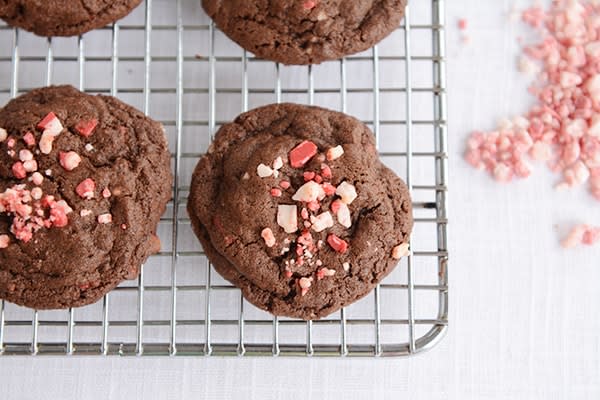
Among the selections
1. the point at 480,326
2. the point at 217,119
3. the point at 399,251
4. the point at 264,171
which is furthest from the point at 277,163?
the point at 480,326

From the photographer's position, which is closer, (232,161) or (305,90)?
(232,161)

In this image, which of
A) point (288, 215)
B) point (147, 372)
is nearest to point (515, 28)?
point (288, 215)

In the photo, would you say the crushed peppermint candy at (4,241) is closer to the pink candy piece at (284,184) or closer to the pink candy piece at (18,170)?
the pink candy piece at (18,170)

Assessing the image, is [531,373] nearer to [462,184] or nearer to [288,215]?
[462,184]

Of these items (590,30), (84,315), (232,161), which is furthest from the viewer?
(590,30)

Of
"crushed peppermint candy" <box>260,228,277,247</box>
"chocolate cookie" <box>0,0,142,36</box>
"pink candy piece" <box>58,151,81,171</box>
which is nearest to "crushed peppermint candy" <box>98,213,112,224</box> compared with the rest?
"pink candy piece" <box>58,151,81,171</box>

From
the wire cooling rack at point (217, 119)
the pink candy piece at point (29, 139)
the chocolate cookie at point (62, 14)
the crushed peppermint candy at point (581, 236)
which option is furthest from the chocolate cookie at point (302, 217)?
the crushed peppermint candy at point (581, 236)
